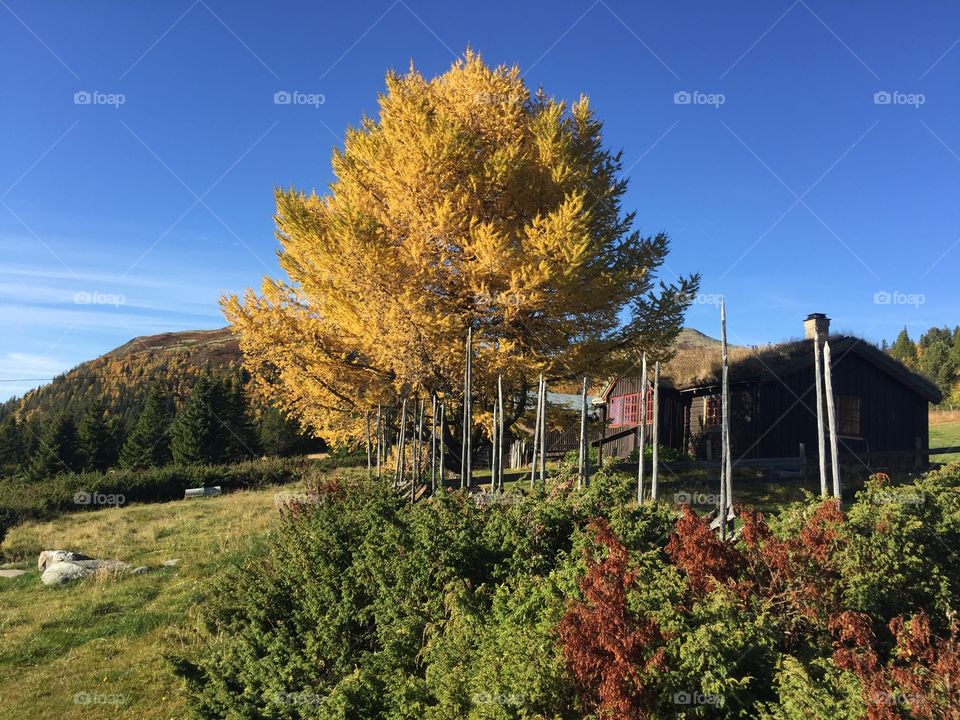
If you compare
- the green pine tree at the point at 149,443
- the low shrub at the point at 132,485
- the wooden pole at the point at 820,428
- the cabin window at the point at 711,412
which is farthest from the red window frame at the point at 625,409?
the green pine tree at the point at 149,443

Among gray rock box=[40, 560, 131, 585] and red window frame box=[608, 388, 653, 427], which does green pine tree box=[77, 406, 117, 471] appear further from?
red window frame box=[608, 388, 653, 427]

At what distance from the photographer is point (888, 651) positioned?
15.4 ft

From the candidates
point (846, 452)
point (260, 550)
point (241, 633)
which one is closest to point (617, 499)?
point (241, 633)

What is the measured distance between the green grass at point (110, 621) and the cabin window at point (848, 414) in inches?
692

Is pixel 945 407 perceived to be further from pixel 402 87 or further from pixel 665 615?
pixel 665 615

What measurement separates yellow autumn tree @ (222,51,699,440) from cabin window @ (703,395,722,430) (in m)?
6.77
